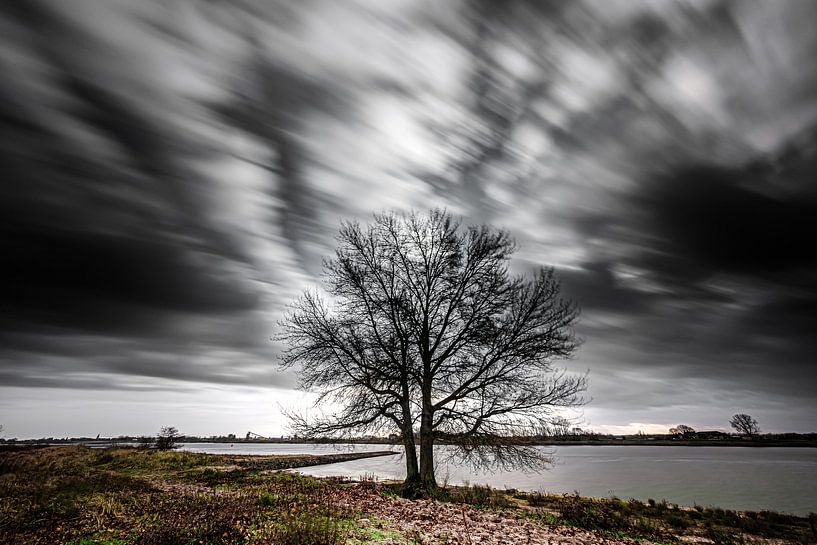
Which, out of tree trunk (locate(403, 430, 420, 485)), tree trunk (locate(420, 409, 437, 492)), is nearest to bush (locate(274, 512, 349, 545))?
tree trunk (locate(403, 430, 420, 485))

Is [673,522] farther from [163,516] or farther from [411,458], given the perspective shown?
[163,516]

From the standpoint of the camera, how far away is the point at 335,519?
385 inches

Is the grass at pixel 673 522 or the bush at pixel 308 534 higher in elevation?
the bush at pixel 308 534

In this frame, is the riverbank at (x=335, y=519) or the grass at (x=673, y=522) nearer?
the riverbank at (x=335, y=519)

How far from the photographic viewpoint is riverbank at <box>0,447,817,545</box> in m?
8.22

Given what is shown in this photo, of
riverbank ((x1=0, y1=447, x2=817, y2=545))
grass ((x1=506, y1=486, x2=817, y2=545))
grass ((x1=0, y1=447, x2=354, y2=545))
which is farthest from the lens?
grass ((x1=506, y1=486, x2=817, y2=545))

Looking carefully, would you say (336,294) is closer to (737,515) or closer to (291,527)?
(291,527)

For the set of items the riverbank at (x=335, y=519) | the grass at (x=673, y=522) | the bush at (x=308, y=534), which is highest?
the bush at (x=308, y=534)

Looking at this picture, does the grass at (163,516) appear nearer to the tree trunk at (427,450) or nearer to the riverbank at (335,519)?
the riverbank at (335,519)

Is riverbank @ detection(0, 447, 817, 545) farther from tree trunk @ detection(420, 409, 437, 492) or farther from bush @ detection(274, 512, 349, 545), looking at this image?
tree trunk @ detection(420, 409, 437, 492)

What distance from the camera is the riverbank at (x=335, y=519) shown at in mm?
8219

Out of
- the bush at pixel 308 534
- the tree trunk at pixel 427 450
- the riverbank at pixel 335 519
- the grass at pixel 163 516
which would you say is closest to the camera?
the bush at pixel 308 534

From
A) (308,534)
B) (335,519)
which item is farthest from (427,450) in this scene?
(308,534)

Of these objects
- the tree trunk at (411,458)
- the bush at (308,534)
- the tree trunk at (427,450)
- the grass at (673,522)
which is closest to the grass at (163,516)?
the bush at (308,534)
